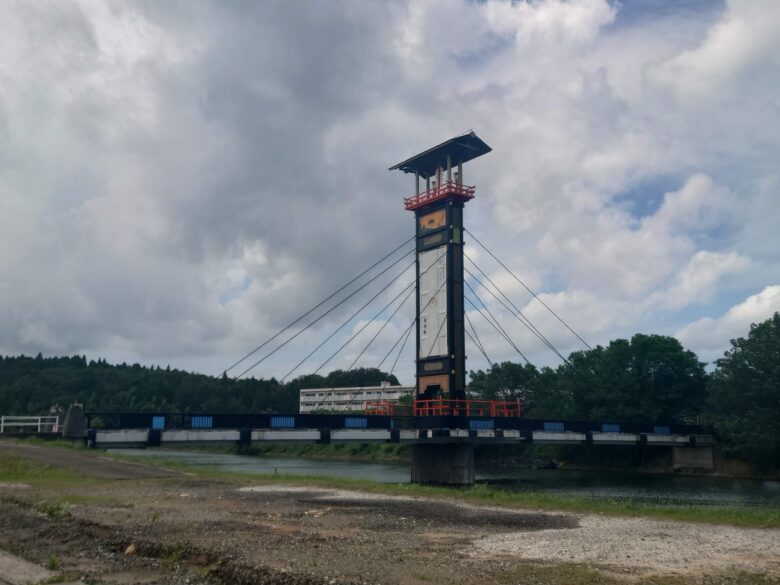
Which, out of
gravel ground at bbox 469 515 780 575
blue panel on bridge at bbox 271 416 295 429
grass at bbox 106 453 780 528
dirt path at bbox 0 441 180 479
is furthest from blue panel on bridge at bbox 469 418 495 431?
gravel ground at bbox 469 515 780 575

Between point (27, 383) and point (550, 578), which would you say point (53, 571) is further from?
point (27, 383)

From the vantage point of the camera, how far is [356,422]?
47.7 m

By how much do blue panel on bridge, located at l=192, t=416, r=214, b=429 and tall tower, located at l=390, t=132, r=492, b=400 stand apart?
18640 millimetres

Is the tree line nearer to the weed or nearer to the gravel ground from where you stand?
the gravel ground

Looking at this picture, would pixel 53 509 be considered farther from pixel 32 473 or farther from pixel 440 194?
pixel 440 194

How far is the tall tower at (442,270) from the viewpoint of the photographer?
172 feet

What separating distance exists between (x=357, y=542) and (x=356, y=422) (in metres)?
31.8

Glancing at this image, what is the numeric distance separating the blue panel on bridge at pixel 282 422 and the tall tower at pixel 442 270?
1286 cm

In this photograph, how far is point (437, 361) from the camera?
5316cm

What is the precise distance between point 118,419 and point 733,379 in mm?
56529

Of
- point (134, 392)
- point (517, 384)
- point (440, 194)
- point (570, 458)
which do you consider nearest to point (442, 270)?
point (440, 194)

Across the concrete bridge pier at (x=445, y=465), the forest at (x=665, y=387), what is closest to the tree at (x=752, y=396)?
the forest at (x=665, y=387)

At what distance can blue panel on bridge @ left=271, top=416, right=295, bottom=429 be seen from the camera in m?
44.6

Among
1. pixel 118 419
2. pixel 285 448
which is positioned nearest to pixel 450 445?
pixel 118 419
